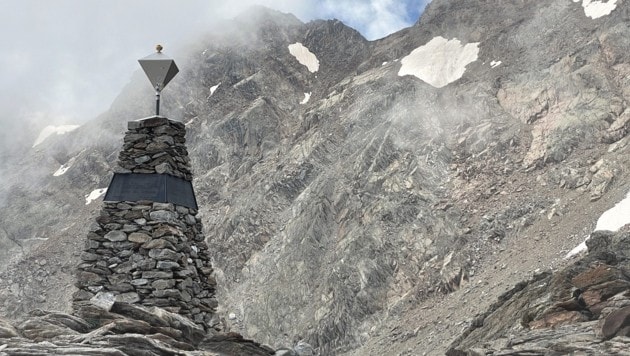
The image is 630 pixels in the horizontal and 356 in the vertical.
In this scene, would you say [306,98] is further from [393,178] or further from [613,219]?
[613,219]

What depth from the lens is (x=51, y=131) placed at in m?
127

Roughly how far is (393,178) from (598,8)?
3643 cm

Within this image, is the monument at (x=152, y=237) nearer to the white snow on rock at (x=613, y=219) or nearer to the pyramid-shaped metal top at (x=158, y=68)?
the pyramid-shaped metal top at (x=158, y=68)

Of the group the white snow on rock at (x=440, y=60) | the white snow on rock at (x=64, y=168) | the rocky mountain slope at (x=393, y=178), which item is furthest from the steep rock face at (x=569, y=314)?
the white snow on rock at (x=64, y=168)

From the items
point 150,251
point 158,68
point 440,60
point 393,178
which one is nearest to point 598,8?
point 440,60

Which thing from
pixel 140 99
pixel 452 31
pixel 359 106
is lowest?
pixel 359 106

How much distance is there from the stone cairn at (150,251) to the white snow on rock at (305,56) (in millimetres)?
91171

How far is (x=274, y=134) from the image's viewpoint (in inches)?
3187

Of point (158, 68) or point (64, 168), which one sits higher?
point (64, 168)

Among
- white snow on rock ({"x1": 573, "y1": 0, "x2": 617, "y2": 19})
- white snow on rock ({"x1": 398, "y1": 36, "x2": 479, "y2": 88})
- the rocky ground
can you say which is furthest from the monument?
white snow on rock ({"x1": 573, "y1": 0, "x2": 617, "y2": 19})

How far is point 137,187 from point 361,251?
152 ft

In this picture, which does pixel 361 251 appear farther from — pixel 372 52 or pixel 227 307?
pixel 372 52

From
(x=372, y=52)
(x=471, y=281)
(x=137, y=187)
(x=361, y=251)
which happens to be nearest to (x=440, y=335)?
(x=471, y=281)

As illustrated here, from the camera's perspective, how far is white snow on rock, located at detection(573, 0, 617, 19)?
70.8 m
